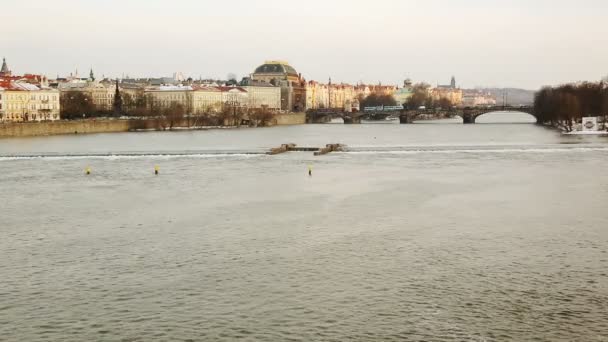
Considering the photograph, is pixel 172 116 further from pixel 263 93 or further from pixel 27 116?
pixel 263 93

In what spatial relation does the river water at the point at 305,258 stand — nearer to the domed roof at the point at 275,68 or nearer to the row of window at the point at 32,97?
the row of window at the point at 32,97

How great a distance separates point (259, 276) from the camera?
1173 cm

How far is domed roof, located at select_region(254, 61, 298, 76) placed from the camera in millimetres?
123500

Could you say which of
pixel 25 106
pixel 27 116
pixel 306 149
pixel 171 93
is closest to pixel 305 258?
pixel 306 149

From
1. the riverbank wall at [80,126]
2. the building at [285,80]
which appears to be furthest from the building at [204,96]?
the riverbank wall at [80,126]

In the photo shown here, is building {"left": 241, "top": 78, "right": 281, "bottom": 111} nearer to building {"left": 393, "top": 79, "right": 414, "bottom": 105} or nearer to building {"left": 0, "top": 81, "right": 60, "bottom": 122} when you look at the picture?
building {"left": 0, "top": 81, "right": 60, "bottom": 122}

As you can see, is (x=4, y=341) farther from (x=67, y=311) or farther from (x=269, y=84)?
(x=269, y=84)

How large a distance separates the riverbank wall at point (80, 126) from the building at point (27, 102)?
8.13 metres

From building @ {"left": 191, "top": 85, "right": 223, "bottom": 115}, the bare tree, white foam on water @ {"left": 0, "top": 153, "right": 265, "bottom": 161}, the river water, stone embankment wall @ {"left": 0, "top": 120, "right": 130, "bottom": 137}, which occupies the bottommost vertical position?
the river water

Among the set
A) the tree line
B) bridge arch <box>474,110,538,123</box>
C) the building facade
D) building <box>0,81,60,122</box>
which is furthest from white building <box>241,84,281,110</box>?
the tree line

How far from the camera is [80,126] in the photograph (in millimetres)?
58500

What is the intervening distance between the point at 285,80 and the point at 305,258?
108918 mm

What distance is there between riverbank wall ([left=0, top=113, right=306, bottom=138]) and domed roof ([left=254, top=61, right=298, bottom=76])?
55.7 metres

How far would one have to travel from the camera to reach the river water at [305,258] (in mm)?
9594
